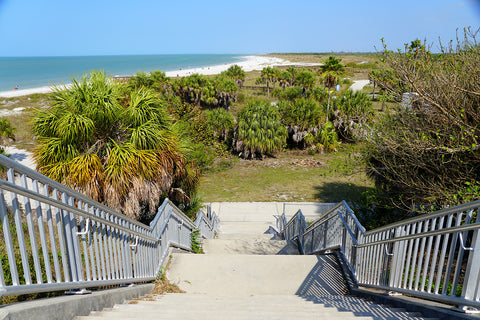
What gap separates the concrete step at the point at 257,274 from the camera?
5.38 metres

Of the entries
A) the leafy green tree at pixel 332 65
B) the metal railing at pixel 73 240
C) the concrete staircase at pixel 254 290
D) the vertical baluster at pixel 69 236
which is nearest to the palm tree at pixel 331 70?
the leafy green tree at pixel 332 65

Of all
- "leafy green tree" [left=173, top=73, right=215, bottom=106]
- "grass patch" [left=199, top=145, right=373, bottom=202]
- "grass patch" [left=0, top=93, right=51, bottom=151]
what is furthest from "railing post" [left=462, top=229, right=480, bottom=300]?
"leafy green tree" [left=173, top=73, right=215, bottom=106]

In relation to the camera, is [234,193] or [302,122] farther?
[302,122]

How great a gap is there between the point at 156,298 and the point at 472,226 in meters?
3.80

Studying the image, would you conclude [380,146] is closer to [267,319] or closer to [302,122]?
[267,319]

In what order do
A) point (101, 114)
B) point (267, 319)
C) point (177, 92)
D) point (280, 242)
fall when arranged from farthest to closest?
1. point (177, 92)
2. point (280, 242)
3. point (101, 114)
4. point (267, 319)

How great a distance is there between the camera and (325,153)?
23.5 meters

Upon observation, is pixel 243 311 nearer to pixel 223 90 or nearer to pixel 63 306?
pixel 63 306

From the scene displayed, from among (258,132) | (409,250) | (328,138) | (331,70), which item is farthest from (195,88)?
(409,250)

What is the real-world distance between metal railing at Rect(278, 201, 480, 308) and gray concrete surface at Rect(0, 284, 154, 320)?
3278 mm

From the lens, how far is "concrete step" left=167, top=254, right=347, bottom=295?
212 inches

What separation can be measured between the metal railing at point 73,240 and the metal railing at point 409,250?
3339 mm

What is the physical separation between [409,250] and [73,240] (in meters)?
3.53

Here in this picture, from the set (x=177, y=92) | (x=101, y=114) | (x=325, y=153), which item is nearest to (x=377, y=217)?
(x=101, y=114)
